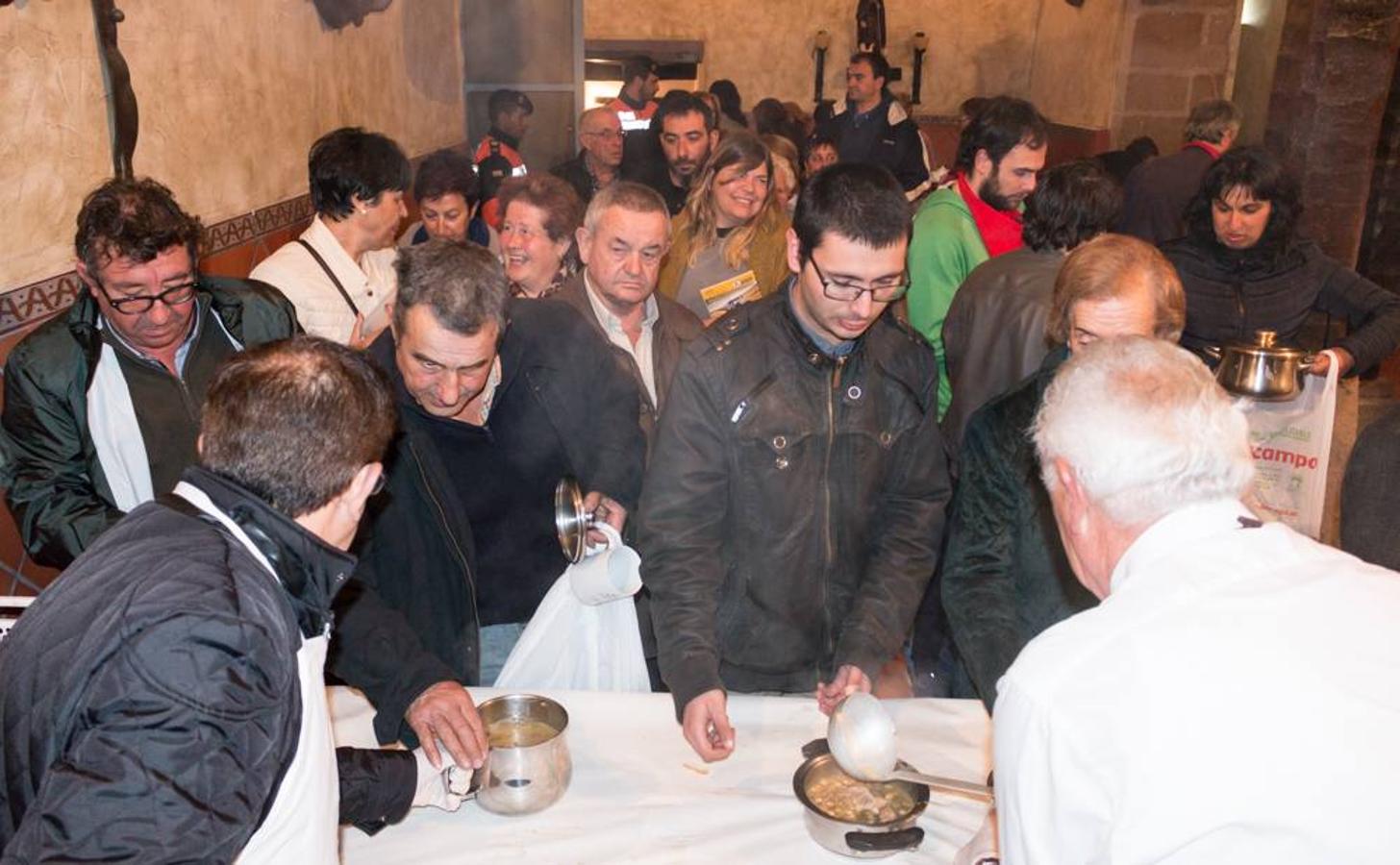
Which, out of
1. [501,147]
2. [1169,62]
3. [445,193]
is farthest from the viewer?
[1169,62]

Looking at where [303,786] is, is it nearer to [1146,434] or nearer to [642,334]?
[1146,434]

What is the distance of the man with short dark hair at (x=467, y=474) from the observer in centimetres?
219

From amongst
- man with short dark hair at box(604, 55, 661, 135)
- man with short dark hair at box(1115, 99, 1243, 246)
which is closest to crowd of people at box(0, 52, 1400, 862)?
man with short dark hair at box(1115, 99, 1243, 246)

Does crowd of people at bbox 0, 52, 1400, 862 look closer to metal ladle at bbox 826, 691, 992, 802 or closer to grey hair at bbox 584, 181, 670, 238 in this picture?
grey hair at bbox 584, 181, 670, 238

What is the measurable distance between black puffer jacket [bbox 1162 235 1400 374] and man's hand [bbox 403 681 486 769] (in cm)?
320

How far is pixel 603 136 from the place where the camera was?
567 centimetres

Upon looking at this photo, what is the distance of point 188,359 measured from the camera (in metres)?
2.67

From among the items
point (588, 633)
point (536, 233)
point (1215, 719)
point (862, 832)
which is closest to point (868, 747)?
point (862, 832)

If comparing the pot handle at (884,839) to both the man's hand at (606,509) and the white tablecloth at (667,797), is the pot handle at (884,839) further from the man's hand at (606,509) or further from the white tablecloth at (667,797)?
the man's hand at (606,509)

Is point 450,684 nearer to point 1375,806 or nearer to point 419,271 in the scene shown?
point 419,271

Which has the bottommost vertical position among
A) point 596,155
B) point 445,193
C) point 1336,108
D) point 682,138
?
point 445,193

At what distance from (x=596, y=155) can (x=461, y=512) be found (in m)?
3.65

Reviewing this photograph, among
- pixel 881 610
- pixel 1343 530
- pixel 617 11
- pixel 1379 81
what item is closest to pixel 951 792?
pixel 881 610

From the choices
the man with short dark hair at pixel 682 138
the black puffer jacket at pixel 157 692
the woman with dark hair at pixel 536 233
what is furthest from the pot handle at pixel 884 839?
the man with short dark hair at pixel 682 138
